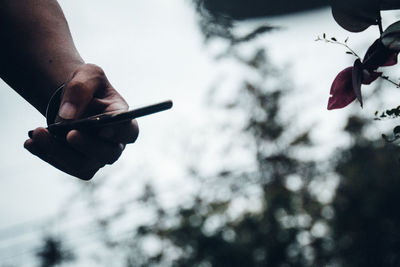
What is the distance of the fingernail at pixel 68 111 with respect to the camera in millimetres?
685

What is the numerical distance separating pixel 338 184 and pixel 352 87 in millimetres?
9001

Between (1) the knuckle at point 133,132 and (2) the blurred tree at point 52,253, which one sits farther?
(2) the blurred tree at point 52,253

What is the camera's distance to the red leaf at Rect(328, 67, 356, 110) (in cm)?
70

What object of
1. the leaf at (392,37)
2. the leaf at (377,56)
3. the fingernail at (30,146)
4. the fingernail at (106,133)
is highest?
the leaf at (392,37)

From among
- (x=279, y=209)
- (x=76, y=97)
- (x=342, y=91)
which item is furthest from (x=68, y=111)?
(x=279, y=209)

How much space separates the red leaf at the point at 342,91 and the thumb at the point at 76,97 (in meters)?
0.41

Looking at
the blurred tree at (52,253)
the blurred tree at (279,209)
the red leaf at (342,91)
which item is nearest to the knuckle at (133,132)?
the red leaf at (342,91)

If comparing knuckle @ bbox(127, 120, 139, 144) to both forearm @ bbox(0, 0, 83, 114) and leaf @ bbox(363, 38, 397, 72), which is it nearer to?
forearm @ bbox(0, 0, 83, 114)

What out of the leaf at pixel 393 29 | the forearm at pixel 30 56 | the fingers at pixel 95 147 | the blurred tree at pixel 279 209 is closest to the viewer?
the leaf at pixel 393 29

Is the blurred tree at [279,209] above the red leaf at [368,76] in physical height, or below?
below

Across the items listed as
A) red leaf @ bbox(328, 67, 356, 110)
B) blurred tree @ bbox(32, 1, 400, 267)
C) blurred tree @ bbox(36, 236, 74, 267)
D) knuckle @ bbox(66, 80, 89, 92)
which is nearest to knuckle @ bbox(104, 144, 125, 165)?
knuckle @ bbox(66, 80, 89, 92)

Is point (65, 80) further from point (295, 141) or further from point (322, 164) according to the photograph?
point (295, 141)

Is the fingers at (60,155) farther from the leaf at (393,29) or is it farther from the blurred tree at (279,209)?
the blurred tree at (279,209)

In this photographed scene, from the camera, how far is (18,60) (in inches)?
32.0
